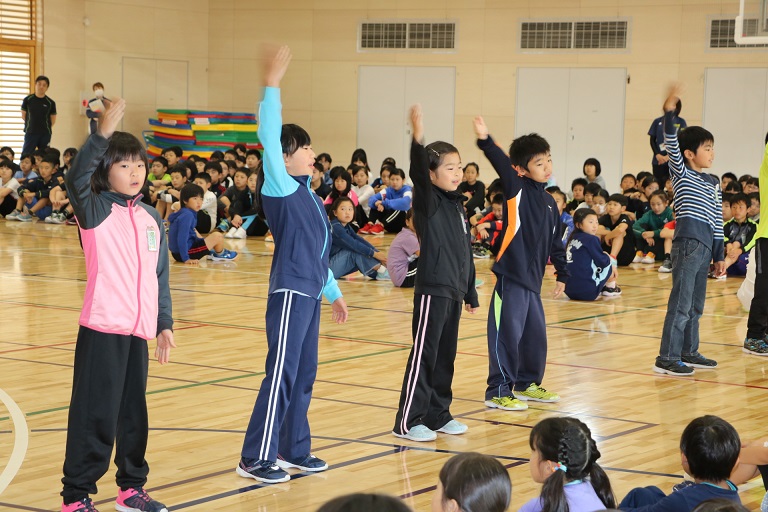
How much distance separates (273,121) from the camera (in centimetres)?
428

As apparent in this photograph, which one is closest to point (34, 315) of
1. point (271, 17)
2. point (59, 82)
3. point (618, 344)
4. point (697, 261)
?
point (618, 344)

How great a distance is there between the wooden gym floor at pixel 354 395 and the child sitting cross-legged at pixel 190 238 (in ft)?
5.53

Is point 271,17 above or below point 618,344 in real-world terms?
above

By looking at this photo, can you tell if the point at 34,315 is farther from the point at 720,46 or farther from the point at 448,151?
the point at 720,46

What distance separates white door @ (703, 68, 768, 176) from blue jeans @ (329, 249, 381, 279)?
9.06 m

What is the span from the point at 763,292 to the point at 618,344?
1.10 metres

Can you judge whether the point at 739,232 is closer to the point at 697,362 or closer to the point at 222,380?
the point at 697,362

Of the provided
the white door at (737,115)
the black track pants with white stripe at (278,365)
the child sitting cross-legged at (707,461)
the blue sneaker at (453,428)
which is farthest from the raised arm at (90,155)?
the white door at (737,115)

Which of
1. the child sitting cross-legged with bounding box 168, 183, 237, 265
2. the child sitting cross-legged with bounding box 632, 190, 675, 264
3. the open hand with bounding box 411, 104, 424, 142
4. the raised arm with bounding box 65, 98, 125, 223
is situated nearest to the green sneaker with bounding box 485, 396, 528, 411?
the open hand with bounding box 411, 104, 424, 142

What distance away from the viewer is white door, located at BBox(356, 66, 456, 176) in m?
20.4

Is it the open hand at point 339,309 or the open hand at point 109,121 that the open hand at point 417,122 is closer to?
the open hand at point 339,309

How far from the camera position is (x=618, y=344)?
8086 mm

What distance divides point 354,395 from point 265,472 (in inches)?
67.6

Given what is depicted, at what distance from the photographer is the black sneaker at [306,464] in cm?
466
